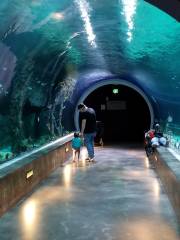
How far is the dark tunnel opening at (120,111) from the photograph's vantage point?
926 inches

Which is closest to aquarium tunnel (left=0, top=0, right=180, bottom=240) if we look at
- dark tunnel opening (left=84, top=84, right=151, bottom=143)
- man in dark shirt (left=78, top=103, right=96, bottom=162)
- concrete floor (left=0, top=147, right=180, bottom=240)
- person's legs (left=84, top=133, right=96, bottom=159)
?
concrete floor (left=0, top=147, right=180, bottom=240)

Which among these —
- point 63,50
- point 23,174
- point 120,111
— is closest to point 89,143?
point 63,50

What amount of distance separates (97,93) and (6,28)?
56.2 feet

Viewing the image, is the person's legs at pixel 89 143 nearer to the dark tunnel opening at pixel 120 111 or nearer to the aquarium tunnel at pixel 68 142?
the aquarium tunnel at pixel 68 142

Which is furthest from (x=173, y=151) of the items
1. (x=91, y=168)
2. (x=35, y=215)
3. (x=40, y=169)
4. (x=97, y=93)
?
(x=97, y=93)

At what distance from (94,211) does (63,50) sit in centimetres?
473

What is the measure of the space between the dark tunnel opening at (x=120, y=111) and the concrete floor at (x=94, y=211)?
13704mm

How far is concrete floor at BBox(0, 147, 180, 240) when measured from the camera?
5.14 meters

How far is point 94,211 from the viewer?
6281 millimetres

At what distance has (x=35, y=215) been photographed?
6.12 m

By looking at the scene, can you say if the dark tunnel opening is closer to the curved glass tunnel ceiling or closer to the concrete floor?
the curved glass tunnel ceiling

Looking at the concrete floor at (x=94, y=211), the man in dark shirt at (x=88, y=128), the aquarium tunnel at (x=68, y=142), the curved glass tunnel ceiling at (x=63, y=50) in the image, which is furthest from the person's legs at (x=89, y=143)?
the concrete floor at (x=94, y=211)

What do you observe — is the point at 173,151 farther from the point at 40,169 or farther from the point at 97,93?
the point at 97,93

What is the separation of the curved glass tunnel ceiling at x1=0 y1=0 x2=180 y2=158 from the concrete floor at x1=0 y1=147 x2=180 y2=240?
1.59 m
